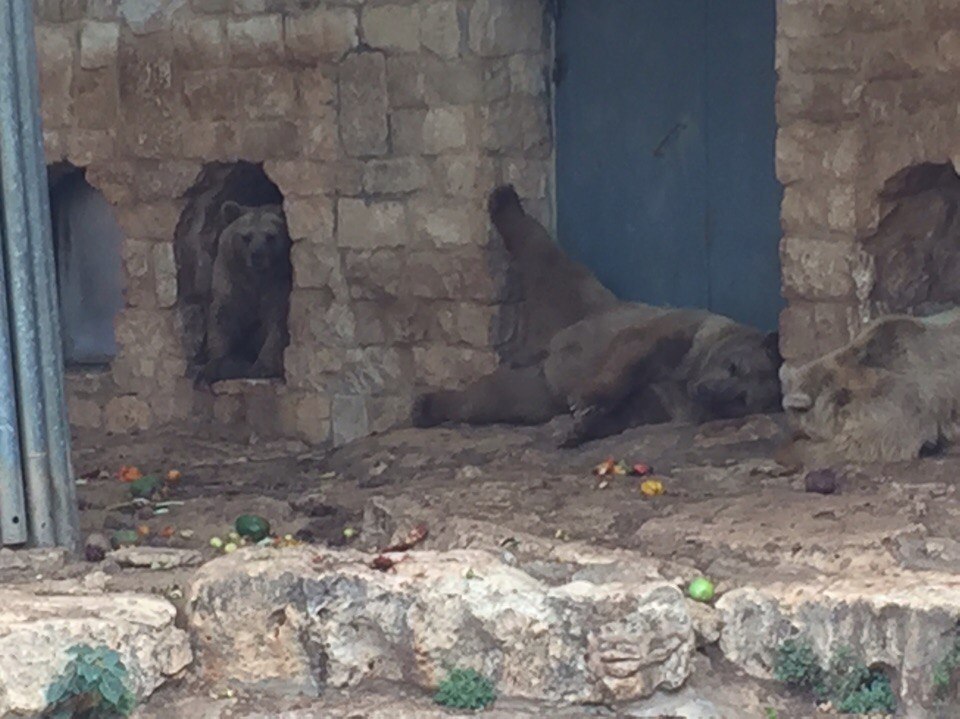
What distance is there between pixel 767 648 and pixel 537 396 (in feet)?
10.4

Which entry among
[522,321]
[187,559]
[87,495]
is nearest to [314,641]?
[187,559]

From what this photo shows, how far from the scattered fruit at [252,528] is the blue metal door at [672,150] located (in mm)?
2699

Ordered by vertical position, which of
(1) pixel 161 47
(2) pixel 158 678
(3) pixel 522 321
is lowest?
(2) pixel 158 678

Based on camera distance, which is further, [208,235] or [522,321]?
[208,235]

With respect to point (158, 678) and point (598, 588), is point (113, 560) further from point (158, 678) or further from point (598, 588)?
point (598, 588)

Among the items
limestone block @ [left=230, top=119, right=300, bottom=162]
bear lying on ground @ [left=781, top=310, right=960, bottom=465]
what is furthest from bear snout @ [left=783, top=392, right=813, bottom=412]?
limestone block @ [left=230, top=119, right=300, bottom=162]

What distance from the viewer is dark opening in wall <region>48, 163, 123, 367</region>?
8.96 m

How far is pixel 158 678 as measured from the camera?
4262mm

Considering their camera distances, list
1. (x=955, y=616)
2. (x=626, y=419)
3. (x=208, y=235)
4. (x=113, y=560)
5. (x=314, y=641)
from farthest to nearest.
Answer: (x=208, y=235), (x=626, y=419), (x=113, y=560), (x=314, y=641), (x=955, y=616)

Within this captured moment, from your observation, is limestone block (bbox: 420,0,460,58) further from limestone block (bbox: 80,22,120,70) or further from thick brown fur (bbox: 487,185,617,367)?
limestone block (bbox: 80,22,120,70)

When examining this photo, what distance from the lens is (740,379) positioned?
670cm

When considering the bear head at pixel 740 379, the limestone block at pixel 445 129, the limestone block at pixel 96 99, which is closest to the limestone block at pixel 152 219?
the limestone block at pixel 96 99

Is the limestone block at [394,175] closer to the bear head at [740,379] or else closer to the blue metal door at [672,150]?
the blue metal door at [672,150]

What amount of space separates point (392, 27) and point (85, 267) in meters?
2.47
